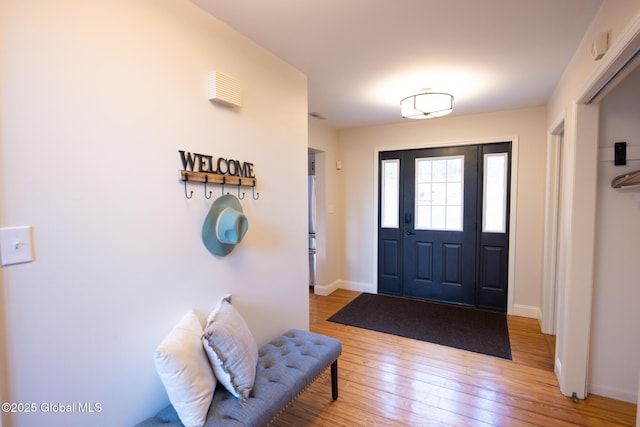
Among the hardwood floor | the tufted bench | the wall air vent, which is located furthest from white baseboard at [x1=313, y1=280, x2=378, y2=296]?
the wall air vent

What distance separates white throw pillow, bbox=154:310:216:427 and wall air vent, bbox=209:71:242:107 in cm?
128

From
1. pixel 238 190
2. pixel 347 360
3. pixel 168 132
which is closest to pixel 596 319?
pixel 347 360

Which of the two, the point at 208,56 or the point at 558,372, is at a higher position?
the point at 208,56

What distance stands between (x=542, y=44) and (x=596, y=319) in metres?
1.94

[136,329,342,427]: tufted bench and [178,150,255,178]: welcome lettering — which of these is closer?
[136,329,342,427]: tufted bench

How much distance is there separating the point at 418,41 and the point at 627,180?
5.15ft

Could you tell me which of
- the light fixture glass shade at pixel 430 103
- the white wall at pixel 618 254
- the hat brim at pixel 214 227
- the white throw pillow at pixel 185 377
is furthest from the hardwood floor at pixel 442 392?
the light fixture glass shade at pixel 430 103

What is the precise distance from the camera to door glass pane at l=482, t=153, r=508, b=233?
378 cm

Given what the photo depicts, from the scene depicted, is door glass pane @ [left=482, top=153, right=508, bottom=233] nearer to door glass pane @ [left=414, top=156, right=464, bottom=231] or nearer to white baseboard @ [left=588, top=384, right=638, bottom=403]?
door glass pane @ [left=414, top=156, right=464, bottom=231]

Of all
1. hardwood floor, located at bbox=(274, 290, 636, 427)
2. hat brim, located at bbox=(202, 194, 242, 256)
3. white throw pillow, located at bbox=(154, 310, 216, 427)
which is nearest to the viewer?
white throw pillow, located at bbox=(154, 310, 216, 427)

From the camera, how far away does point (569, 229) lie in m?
2.20

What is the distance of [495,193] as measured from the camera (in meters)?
3.82

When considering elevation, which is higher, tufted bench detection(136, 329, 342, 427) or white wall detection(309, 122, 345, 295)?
white wall detection(309, 122, 345, 295)

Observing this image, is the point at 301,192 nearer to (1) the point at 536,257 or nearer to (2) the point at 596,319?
(2) the point at 596,319
